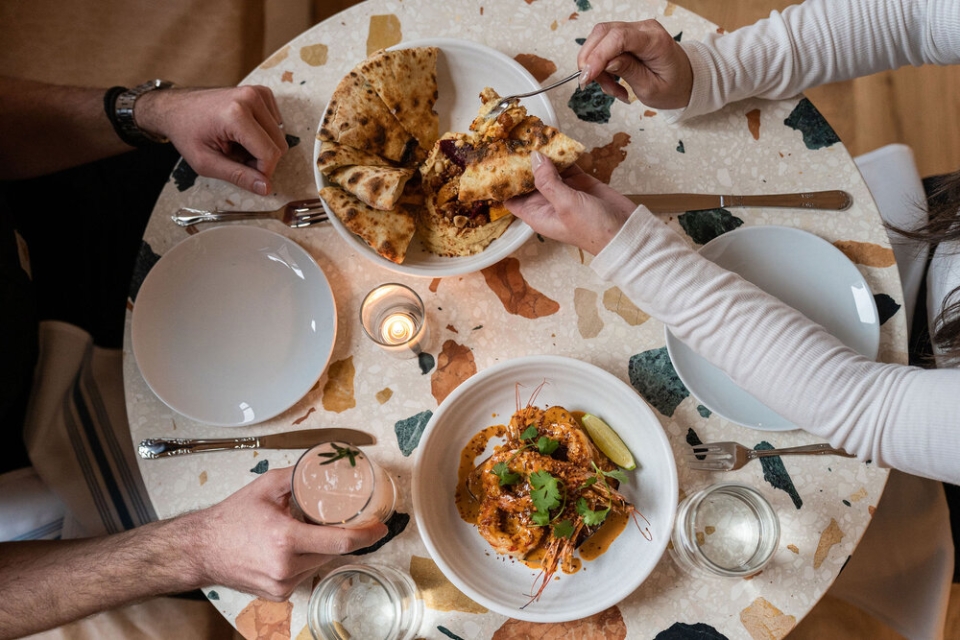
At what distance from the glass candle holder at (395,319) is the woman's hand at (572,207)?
268 mm

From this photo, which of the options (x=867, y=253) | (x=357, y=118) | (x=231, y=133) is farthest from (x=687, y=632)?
(x=231, y=133)

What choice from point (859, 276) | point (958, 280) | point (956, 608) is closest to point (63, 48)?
point (859, 276)

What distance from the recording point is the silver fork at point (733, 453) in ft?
3.85

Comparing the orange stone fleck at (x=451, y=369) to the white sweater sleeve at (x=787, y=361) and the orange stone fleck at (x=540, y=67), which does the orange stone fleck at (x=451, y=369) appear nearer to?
the white sweater sleeve at (x=787, y=361)

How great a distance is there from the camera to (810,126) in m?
1.27

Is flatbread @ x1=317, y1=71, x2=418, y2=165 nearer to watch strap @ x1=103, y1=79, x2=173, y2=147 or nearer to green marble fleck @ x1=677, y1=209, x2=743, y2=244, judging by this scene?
watch strap @ x1=103, y1=79, x2=173, y2=147

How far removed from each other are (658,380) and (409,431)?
49 cm

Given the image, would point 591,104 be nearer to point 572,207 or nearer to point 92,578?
point 572,207

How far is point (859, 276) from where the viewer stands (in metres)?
1.17

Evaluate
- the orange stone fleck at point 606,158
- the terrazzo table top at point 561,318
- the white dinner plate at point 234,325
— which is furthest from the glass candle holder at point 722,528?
the white dinner plate at point 234,325

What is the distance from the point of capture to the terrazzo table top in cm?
116

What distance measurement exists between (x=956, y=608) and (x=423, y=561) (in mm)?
1801

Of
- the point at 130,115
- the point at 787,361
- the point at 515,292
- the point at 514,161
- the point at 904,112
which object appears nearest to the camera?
the point at 787,361

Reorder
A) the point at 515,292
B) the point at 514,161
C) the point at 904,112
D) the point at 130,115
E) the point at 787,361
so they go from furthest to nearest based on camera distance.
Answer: the point at 904,112 < the point at 130,115 < the point at 515,292 < the point at 514,161 < the point at 787,361
